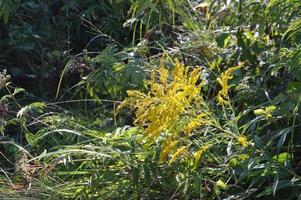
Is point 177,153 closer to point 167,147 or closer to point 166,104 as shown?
point 167,147

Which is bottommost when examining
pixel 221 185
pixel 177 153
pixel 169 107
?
pixel 221 185

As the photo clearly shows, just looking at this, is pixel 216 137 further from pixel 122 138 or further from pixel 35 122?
pixel 35 122

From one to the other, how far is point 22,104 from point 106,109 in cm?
43

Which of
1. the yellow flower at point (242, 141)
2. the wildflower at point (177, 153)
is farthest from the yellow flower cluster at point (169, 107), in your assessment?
the yellow flower at point (242, 141)

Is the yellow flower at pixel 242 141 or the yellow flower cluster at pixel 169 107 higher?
the yellow flower cluster at pixel 169 107

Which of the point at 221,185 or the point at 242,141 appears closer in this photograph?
the point at 242,141

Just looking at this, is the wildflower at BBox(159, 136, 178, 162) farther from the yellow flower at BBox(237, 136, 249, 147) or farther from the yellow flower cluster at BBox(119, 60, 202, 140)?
the yellow flower at BBox(237, 136, 249, 147)

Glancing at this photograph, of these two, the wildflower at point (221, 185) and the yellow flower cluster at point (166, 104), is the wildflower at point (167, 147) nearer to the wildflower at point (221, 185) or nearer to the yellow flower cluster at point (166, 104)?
the yellow flower cluster at point (166, 104)

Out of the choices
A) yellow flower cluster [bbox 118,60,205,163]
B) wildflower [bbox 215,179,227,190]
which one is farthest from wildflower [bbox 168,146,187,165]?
wildflower [bbox 215,179,227,190]

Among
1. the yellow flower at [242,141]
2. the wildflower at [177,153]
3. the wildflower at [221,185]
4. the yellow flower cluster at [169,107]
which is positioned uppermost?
the yellow flower cluster at [169,107]

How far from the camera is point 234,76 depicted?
2.72 m

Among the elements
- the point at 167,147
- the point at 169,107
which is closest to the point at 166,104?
the point at 169,107

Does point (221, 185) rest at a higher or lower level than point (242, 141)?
lower

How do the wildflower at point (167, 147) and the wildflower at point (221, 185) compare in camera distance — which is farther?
the wildflower at point (221, 185)
